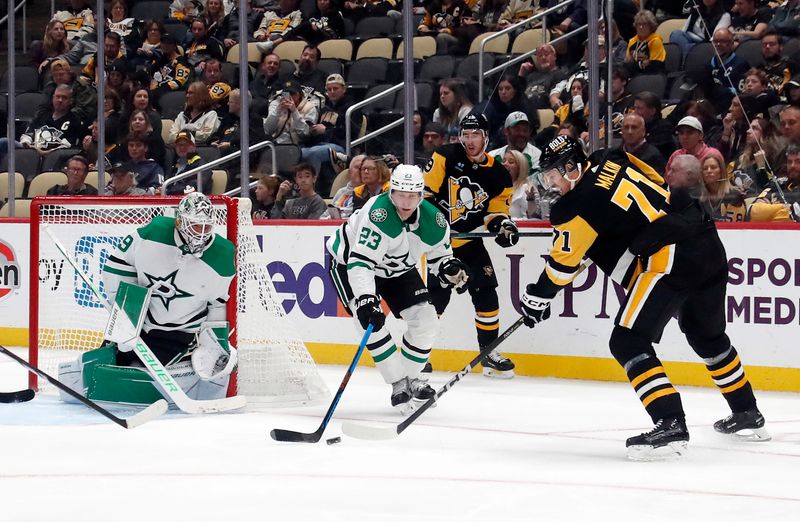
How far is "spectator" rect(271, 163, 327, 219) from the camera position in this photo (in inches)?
273

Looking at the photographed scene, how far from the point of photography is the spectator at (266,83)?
721cm

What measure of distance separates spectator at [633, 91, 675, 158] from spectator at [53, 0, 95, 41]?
13.4ft

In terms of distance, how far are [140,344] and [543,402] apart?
68.3 inches

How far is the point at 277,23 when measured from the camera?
7.75 meters

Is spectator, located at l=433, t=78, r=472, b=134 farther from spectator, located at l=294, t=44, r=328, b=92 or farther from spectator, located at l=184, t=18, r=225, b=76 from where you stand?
spectator, located at l=184, t=18, r=225, b=76

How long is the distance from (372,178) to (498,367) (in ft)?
4.03

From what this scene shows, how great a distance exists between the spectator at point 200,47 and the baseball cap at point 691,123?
3233 millimetres

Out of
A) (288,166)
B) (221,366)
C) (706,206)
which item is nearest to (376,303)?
(221,366)

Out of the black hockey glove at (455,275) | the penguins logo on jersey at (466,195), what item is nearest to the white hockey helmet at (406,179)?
the black hockey glove at (455,275)

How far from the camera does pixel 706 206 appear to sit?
223 inches

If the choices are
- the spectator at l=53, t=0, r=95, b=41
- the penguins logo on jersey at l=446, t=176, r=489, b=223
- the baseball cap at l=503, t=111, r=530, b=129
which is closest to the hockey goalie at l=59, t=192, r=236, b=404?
the penguins logo on jersey at l=446, t=176, r=489, b=223

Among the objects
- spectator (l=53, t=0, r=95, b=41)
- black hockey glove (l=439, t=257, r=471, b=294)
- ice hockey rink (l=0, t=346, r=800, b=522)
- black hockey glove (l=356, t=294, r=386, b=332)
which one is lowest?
ice hockey rink (l=0, t=346, r=800, b=522)

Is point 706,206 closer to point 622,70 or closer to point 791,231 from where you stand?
point 791,231

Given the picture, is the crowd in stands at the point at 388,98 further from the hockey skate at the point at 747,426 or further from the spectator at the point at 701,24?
the hockey skate at the point at 747,426
